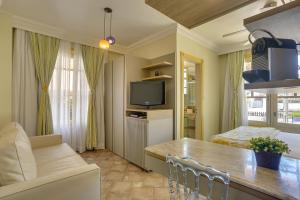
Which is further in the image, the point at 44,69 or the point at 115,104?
the point at 115,104

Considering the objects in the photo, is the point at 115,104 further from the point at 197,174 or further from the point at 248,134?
the point at 197,174

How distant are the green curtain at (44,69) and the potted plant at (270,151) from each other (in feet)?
11.5

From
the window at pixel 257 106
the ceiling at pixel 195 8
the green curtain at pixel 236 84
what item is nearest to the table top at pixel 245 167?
the ceiling at pixel 195 8

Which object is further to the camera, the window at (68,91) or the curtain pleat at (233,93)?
the curtain pleat at (233,93)

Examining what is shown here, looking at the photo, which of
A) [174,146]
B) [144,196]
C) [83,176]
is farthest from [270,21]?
[144,196]

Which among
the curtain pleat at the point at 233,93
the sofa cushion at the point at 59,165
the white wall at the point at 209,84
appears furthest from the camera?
the curtain pleat at the point at 233,93

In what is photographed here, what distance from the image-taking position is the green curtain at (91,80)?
3756mm

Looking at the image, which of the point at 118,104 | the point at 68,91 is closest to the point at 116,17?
the point at 118,104

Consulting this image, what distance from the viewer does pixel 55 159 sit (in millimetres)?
2043

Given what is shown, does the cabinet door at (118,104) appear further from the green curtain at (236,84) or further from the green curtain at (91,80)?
the green curtain at (236,84)

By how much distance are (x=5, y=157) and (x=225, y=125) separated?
4.55 m

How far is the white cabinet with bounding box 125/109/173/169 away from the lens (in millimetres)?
2775

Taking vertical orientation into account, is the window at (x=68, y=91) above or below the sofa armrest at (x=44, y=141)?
above

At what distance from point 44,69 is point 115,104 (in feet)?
5.20
